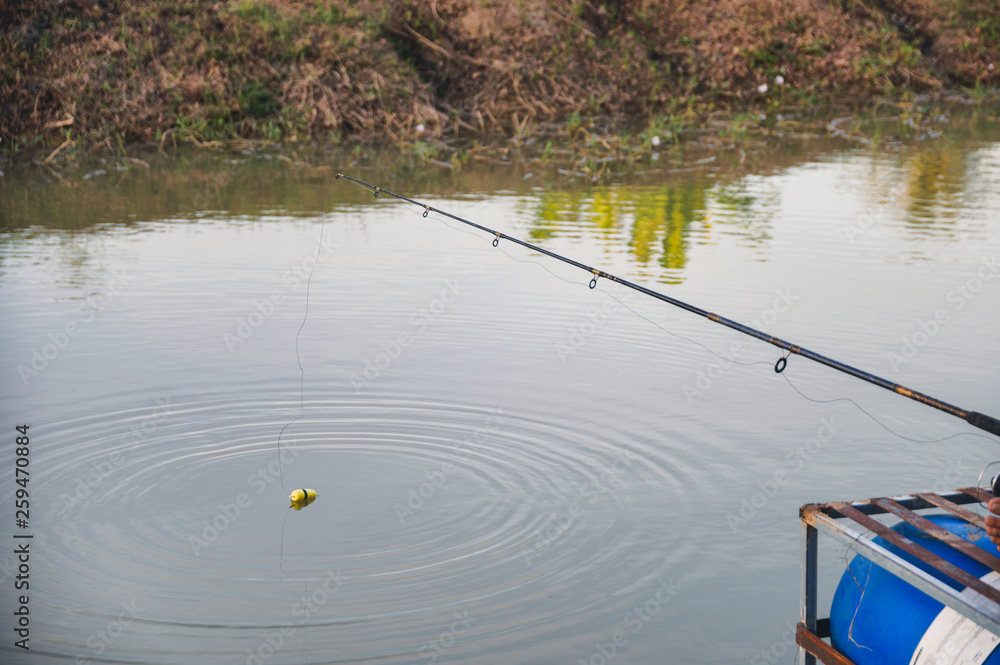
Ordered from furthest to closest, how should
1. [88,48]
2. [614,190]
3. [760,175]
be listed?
1. [88,48]
2. [760,175]
3. [614,190]

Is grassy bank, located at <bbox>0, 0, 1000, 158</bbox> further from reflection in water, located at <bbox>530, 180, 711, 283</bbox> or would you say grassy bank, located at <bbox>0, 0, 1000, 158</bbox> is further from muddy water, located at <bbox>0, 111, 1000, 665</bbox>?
muddy water, located at <bbox>0, 111, 1000, 665</bbox>

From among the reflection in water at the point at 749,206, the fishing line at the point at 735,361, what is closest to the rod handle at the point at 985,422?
the fishing line at the point at 735,361

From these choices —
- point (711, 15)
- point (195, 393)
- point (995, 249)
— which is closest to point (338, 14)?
point (711, 15)

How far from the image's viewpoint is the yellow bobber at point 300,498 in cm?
494

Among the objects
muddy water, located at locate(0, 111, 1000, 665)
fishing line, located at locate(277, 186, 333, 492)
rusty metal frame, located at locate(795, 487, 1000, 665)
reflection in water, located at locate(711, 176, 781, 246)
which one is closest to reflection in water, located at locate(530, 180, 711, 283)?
muddy water, located at locate(0, 111, 1000, 665)

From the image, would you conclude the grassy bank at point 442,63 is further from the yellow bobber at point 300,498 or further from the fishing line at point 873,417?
the yellow bobber at point 300,498

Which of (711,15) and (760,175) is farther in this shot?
(711,15)

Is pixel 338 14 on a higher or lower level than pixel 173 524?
higher

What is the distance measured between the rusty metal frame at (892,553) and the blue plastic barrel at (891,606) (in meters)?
0.04

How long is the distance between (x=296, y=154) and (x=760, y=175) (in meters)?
7.29

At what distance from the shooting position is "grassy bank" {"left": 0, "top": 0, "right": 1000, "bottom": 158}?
734 inches

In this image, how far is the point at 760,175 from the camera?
14836 mm

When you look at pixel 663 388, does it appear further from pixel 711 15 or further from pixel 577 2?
pixel 711 15

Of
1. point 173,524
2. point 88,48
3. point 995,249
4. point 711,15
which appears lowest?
point 173,524
